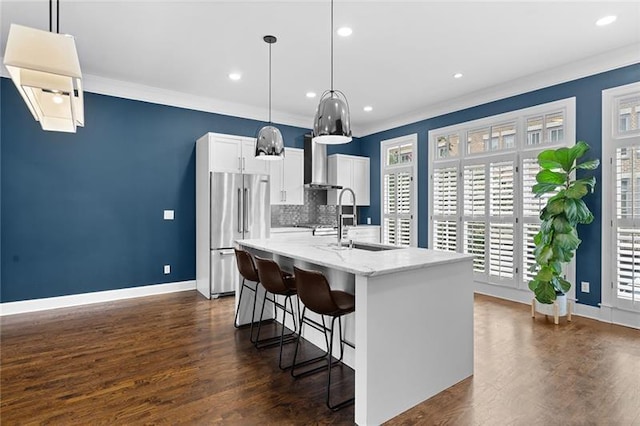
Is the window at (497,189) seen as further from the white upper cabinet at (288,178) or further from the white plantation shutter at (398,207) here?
the white upper cabinet at (288,178)

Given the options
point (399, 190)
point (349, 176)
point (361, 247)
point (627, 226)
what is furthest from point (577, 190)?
point (349, 176)

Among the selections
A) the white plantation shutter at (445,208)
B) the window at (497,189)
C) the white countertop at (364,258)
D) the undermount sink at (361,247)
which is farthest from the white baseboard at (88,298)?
the window at (497,189)

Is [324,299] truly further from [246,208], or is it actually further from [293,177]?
[293,177]

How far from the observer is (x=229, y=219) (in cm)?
507

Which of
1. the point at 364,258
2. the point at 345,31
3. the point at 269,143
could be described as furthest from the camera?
the point at 269,143

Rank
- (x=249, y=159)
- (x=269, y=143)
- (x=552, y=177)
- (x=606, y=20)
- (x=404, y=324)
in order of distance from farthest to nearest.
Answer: (x=249, y=159) → (x=552, y=177) → (x=269, y=143) → (x=606, y=20) → (x=404, y=324)

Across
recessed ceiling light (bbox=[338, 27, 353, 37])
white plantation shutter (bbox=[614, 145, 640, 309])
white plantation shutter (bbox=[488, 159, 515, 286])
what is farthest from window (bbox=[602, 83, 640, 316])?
recessed ceiling light (bbox=[338, 27, 353, 37])

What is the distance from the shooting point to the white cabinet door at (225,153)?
5.01 m

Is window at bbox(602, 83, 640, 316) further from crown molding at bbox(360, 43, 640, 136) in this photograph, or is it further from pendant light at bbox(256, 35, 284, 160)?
pendant light at bbox(256, 35, 284, 160)

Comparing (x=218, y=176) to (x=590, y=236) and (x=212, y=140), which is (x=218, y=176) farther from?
(x=590, y=236)

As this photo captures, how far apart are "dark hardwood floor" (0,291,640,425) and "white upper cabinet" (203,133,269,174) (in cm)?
224

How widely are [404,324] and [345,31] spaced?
108 inches

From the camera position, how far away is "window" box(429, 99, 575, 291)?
4.49m

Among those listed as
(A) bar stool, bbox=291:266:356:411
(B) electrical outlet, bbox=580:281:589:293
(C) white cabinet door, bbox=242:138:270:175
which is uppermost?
(C) white cabinet door, bbox=242:138:270:175
